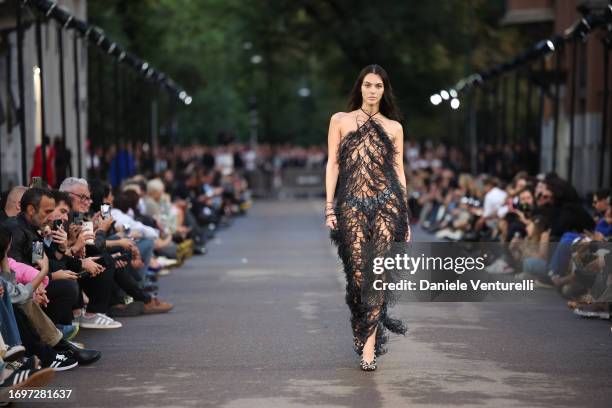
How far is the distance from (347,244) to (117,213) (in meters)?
7.34

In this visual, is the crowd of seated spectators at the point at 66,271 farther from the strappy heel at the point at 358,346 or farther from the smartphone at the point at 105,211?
the strappy heel at the point at 358,346

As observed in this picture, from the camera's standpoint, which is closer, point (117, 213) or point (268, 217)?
point (117, 213)

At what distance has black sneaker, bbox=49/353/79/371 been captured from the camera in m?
11.1

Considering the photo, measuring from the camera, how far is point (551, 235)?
60.1 feet

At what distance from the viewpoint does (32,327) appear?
10938mm

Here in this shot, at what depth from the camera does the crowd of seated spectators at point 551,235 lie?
15.2 metres

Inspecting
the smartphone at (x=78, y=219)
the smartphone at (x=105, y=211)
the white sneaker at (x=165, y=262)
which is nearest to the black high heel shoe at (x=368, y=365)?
the smartphone at (x=78, y=219)

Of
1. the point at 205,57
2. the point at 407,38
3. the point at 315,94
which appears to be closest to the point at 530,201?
the point at 407,38

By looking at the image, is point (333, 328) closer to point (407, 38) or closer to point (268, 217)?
point (268, 217)

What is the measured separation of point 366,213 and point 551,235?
7.52 m

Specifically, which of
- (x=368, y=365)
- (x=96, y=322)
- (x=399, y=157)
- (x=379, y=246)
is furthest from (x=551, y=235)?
(x=368, y=365)

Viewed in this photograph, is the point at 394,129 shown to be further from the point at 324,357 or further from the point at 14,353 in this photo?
the point at 14,353

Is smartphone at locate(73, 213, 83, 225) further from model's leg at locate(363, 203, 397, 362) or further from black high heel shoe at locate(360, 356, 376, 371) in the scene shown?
black high heel shoe at locate(360, 356, 376, 371)

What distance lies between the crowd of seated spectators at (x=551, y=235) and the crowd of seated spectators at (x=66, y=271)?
4485mm
